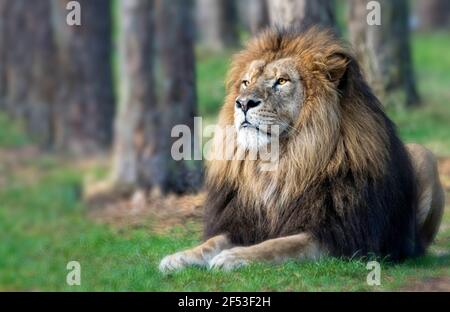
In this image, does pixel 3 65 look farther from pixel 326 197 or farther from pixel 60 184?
pixel 326 197

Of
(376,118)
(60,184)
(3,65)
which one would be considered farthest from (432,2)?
(376,118)

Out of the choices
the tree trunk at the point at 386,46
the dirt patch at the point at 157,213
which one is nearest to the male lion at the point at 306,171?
the dirt patch at the point at 157,213

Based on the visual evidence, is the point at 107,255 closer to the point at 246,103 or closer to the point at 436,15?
the point at 246,103

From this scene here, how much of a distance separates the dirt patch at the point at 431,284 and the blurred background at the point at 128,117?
54 mm

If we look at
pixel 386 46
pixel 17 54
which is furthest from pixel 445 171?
pixel 17 54

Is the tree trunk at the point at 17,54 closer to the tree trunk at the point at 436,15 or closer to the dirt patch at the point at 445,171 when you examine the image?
the dirt patch at the point at 445,171

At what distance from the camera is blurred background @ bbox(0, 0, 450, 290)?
8.66m

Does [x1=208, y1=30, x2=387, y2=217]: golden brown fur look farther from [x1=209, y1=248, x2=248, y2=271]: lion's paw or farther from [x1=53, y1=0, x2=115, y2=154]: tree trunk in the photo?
[x1=53, y1=0, x2=115, y2=154]: tree trunk

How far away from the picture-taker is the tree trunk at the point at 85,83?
738 inches

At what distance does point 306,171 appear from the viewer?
24.7 feet

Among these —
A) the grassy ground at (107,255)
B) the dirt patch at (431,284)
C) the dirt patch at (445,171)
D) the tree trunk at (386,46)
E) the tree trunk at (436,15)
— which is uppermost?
the tree trunk at (436,15)

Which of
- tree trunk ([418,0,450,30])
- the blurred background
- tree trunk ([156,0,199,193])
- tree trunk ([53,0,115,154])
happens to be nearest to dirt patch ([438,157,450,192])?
the blurred background

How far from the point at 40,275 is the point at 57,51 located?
457 inches

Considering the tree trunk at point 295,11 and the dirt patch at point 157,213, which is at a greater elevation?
the tree trunk at point 295,11
